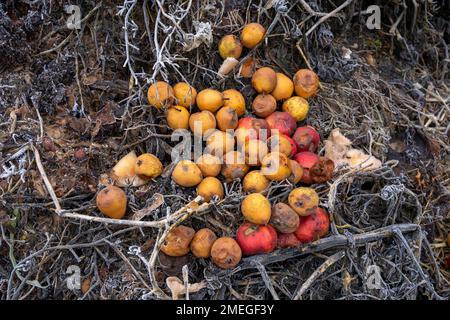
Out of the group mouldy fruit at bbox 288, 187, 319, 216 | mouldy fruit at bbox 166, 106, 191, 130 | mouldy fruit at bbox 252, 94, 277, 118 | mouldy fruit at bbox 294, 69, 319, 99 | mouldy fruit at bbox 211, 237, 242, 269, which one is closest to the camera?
mouldy fruit at bbox 211, 237, 242, 269

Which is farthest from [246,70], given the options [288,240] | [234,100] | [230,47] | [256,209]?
[288,240]

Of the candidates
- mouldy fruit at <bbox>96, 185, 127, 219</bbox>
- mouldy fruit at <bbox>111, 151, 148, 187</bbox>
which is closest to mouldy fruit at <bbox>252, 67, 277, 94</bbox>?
mouldy fruit at <bbox>111, 151, 148, 187</bbox>

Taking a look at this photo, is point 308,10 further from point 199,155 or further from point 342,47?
point 199,155

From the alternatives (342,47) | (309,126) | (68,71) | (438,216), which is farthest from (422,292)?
(68,71)

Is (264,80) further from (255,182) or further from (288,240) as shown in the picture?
(288,240)

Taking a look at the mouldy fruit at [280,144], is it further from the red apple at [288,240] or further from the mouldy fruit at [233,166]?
the red apple at [288,240]

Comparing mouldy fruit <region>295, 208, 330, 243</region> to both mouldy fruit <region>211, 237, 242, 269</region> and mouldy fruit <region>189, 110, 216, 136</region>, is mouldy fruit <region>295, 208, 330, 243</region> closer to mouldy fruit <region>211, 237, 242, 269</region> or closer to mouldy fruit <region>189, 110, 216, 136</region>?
mouldy fruit <region>211, 237, 242, 269</region>
